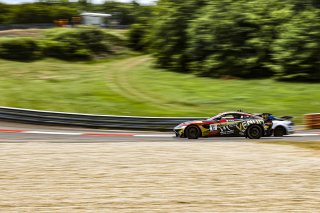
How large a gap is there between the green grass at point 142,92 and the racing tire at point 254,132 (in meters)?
7.31

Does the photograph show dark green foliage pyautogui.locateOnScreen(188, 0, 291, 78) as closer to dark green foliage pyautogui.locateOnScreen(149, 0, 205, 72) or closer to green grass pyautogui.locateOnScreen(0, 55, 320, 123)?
dark green foliage pyautogui.locateOnScreen(149, 0, 205, 72)

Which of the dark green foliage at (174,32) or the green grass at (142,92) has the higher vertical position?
the dark green foliage at (174,32)

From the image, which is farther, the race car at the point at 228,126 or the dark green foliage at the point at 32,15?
the dark green foliage at the point at 32,15

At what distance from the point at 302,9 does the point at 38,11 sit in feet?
158

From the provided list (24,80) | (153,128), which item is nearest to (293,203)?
(153,128)

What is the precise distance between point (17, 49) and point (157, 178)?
1467 inches

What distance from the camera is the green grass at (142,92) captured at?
2739cm

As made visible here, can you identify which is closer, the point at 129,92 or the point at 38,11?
the point at 129,92

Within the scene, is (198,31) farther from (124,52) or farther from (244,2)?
(124,52)

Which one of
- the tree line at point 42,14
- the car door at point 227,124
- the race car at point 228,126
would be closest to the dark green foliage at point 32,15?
the tree line at point 42,14

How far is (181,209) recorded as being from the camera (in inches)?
332

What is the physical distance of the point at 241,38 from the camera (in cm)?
3953

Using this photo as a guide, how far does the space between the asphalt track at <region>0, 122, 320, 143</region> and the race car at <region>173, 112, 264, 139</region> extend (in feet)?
0.89

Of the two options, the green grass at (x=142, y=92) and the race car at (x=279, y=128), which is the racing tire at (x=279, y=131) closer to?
the race car at (x=279, y=128)
